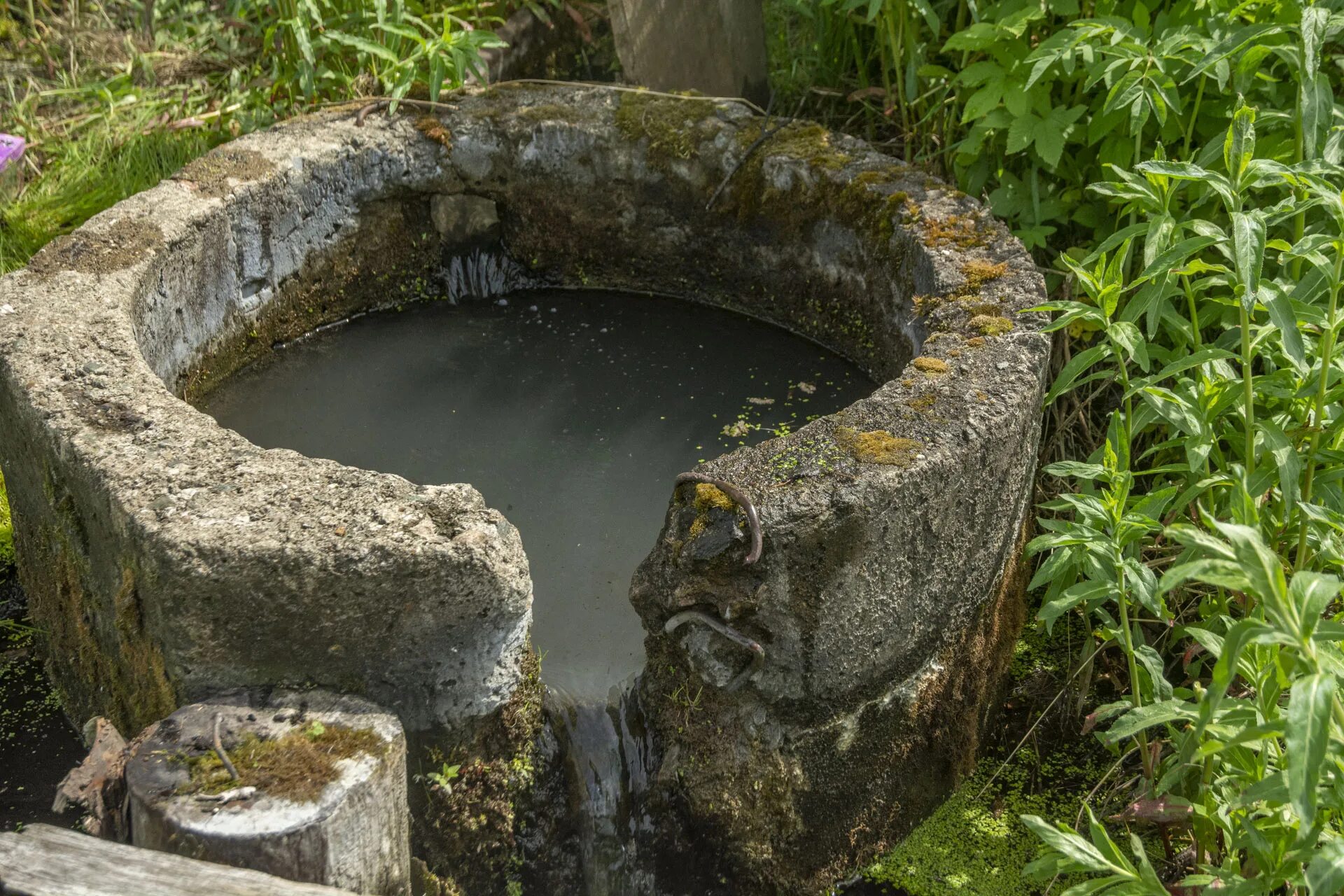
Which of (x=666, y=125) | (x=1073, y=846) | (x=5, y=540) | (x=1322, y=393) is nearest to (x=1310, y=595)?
(x=1073, y=846)

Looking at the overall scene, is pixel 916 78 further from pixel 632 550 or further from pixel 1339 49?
pixel 632 550

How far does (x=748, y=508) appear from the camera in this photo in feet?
7.69

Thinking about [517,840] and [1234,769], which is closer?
[1234,769]

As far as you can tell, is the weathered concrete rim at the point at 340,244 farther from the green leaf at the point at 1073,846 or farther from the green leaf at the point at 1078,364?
the green leaf at the point at 1073,846

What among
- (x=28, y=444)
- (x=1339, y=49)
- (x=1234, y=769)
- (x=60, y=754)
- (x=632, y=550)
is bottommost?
(x=60, y=754)

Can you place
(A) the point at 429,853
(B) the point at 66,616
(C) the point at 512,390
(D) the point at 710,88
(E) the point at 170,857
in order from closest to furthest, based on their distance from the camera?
(E) the point at 170,857 → (A) the point at 429,853 → (B) the point at 66,616 → (C) the point at 512,390 → (D) the point at 710,88

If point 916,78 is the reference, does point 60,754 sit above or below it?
below

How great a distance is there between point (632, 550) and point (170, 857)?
144 centimetres

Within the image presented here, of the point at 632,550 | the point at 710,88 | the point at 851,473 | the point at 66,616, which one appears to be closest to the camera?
the point at 851,473

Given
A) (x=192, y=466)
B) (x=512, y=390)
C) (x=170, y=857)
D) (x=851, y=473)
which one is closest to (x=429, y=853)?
(x=170, y=857)

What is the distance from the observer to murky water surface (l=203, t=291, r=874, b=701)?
3111mm

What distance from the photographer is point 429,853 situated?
2572mm

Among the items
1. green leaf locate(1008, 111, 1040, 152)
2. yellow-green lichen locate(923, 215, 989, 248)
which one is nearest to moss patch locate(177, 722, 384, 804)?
yellow-green lichen locate(923, 215, 989, 248)

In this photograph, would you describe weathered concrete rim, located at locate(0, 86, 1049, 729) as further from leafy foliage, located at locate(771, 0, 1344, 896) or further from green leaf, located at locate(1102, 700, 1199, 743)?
green leaf, located at locate(1102, 700, 1199, 743)
